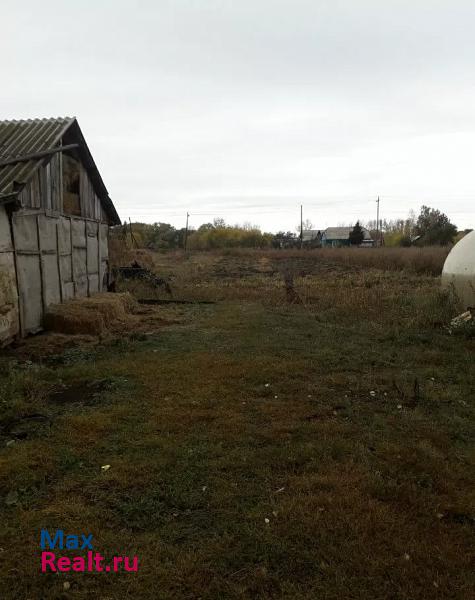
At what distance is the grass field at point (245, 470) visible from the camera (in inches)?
106

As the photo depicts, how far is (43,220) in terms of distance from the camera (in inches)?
383

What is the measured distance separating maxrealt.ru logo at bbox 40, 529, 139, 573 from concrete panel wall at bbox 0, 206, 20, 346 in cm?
591

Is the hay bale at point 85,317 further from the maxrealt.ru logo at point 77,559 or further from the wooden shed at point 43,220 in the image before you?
the maxrealt.ru logo at point 77,559

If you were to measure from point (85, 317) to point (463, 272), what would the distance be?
376 inches

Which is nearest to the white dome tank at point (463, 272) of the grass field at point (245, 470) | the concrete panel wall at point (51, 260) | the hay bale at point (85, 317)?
the grass field at point (245, 470)

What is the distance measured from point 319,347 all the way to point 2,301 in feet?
20.9

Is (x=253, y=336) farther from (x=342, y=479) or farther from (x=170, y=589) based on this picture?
(x=170, y=589)

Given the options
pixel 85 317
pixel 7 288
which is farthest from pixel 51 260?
pixel 7 288

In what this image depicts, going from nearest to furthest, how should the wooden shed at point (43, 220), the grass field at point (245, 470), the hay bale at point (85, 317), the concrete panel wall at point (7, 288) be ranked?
the grass field at point (245, 470) < the concrete panel wall at point (7, 288) < the wooden shed at point (43, 220) < the hay bale at point (85, 317)

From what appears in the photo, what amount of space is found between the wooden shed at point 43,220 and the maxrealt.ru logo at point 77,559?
5917 millimetres

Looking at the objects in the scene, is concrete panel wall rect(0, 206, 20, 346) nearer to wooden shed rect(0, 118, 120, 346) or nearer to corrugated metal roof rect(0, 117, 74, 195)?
wooden shed rect(0, 118, 120, 346)

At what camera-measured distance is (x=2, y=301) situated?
7.94 m

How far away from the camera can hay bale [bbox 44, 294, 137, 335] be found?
9625 mm

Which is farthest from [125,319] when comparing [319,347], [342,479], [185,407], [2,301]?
[342,479]
